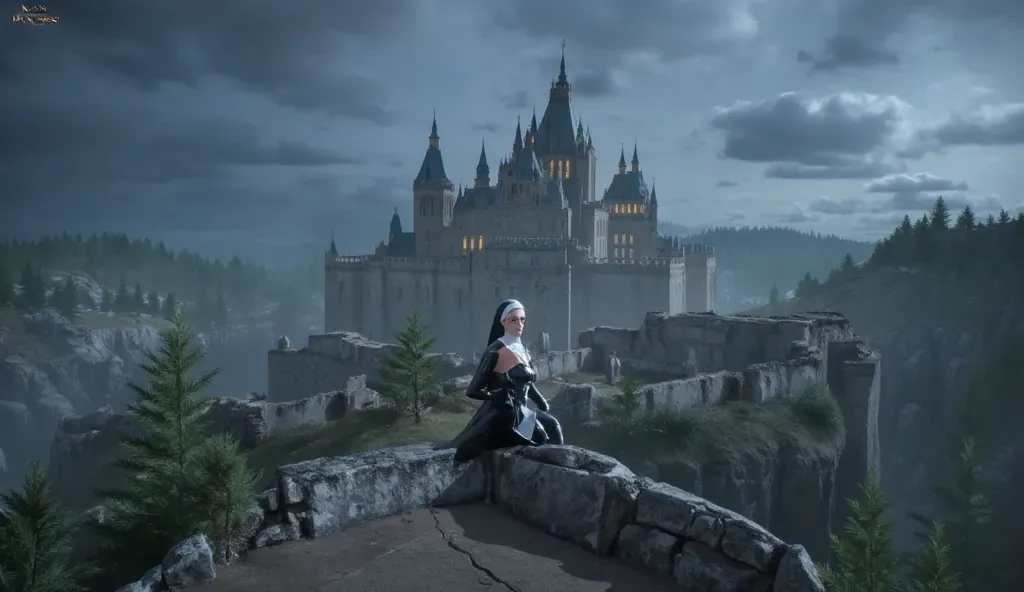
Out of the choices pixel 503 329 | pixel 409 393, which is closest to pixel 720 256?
pixel 409 393

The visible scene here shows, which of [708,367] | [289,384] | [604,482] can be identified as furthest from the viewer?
[289,384]

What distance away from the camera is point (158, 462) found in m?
13.7

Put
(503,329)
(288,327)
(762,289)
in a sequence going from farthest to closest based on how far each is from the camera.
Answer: (762,289), (288,327), (503,329)

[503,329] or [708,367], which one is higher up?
[503,329]

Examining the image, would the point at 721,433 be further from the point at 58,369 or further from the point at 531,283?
the point at 58,369

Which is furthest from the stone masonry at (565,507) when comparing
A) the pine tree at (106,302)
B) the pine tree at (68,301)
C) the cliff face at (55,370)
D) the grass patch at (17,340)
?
the pine tree at (106,302)

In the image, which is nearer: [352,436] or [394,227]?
[352,436]

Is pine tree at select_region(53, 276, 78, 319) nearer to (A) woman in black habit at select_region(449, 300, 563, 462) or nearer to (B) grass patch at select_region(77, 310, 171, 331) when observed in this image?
(B) grass patch at select_region(77, 310, 171, 331)

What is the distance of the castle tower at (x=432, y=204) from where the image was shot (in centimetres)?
6334

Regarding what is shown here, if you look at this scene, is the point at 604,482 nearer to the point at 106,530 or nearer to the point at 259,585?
the point at 259,585

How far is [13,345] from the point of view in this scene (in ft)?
225

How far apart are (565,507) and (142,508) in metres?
8.68

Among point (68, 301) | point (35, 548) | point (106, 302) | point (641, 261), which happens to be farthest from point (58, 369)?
point (35, 548)

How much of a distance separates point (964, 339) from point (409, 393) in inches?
1552
